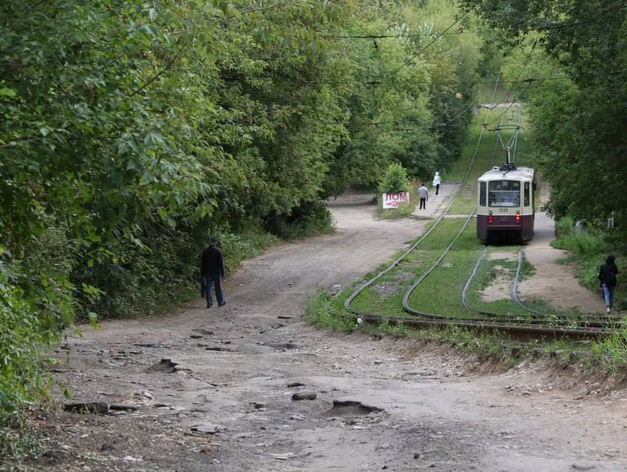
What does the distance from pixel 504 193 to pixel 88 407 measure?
3247 centimetres

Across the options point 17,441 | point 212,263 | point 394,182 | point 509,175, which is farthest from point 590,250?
point 17,441

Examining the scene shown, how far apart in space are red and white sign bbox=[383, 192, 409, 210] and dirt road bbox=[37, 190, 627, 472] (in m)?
42.2

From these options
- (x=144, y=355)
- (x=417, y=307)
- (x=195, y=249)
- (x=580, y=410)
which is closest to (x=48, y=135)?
(x=580, y=410)

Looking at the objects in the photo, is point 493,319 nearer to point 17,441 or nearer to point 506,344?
point 506,344

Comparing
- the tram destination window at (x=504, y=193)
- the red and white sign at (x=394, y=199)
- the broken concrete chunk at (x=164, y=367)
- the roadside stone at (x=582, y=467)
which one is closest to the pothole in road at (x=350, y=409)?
the roadside stone at (x=582, y=467)

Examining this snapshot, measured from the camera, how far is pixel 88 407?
34.7 ft

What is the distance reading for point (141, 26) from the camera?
7.29m

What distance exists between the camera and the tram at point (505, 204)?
4081 cm

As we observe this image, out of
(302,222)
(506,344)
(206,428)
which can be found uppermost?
(302,222)

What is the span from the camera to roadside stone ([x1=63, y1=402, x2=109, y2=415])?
10.5 meters

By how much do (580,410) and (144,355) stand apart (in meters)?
8.65

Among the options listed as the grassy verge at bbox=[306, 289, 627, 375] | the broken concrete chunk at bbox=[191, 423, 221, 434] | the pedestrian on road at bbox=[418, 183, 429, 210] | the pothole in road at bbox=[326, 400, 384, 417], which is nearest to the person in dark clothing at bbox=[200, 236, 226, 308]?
the grassy verge at bbox=[306, 289, 627, 375]

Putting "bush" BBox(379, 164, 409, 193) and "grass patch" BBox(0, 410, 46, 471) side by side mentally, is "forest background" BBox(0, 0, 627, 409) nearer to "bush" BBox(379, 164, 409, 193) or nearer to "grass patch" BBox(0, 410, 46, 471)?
"grass patch" BBox(0, 410, 46, 471)

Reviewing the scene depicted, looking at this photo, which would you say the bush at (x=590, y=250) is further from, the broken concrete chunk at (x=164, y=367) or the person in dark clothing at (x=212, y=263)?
the broken concrete chunk at (x=164, y=367)
